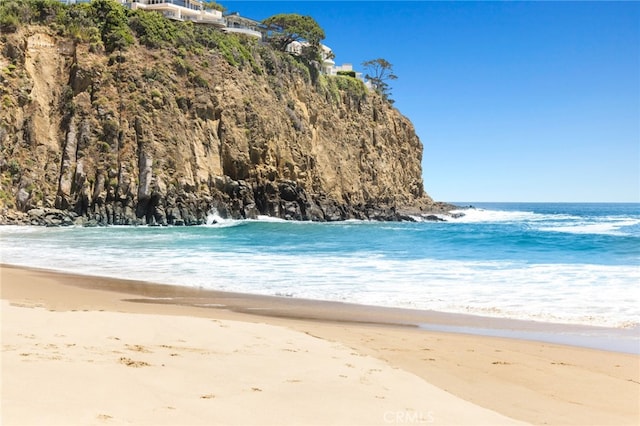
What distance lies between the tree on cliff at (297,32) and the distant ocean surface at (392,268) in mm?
37105

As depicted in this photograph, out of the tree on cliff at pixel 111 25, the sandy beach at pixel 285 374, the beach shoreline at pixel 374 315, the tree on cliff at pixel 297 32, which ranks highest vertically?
the tree on cliff at pixel 297 32

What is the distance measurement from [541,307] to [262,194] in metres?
37.8

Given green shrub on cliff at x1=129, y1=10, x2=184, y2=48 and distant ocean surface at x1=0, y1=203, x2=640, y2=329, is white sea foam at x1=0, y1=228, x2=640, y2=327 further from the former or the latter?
green shrub on cliff at x1=129, y1=10, x2=184, y2=48

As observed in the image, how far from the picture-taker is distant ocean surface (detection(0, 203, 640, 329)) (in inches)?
463

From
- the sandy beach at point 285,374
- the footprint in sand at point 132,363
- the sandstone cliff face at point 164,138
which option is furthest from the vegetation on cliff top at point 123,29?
the footprint in sand at point 132,363

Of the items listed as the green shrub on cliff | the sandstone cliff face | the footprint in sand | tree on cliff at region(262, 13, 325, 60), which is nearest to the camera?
the footprint in sand

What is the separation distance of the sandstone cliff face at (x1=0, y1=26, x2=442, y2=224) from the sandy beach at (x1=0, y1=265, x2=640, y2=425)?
1206 inches

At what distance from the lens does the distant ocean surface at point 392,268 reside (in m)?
11.8

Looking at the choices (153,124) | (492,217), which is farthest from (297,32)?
(492,217)

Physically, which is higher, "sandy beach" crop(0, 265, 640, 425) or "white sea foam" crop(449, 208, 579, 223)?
"white sea foam" crop(449, 208, 579, 223)

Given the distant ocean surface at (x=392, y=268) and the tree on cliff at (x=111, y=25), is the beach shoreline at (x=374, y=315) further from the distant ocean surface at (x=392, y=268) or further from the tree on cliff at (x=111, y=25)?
the tree on cliff at (x=111, y=25)

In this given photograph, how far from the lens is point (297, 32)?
6041 cm

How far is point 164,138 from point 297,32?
83.8 feet

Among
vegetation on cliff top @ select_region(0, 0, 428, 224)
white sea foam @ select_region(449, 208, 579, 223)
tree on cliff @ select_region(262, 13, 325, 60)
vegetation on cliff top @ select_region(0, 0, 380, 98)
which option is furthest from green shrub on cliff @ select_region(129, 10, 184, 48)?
white sea foam @ select_region(449, 208, 579, 223)
